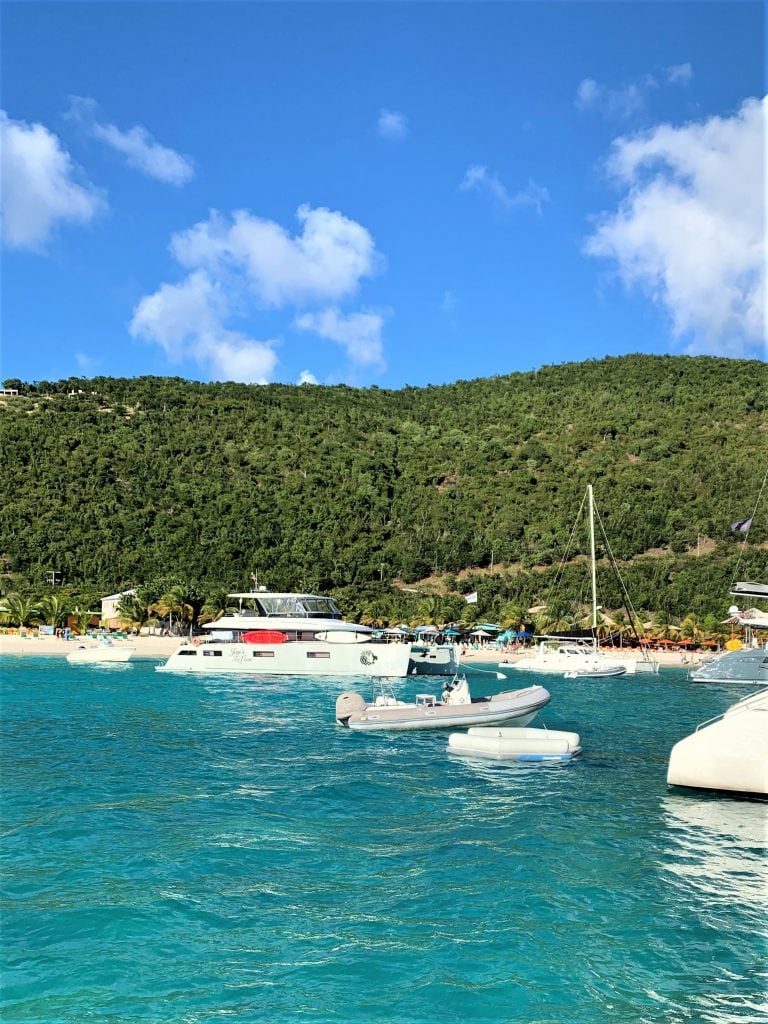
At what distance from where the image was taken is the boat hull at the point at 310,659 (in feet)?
173

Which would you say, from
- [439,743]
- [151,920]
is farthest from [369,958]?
[439,743]

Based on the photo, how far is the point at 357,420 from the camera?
156625 millimetres

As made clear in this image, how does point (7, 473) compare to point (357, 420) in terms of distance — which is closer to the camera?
point (7, 473)

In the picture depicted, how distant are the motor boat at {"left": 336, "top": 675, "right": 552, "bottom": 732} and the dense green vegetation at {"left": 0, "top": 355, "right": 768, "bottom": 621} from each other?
57310 millimetres

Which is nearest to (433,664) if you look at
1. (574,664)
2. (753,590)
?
(574,664)

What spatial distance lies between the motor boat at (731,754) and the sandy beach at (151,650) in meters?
47.3

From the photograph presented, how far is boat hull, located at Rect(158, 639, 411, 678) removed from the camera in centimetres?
5266

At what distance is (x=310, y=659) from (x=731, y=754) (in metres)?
37.5

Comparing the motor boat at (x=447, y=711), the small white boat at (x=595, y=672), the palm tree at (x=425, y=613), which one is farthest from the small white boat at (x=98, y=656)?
the motor boat at (x=447, y=711)

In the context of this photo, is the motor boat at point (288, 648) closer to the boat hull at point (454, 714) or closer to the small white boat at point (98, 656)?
the small white boat at point (98, 656)

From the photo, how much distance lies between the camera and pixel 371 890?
13227 millimetres

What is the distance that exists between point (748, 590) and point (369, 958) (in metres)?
23.5

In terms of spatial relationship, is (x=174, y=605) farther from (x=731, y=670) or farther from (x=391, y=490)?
(x=731, y=670)

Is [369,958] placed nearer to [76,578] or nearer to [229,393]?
[76,578]
